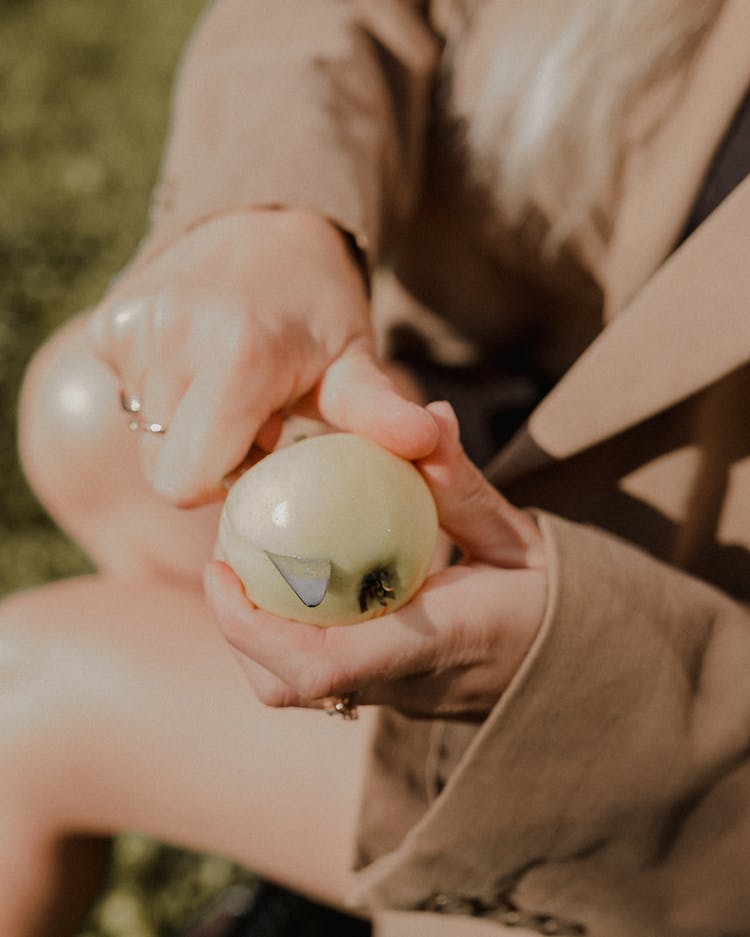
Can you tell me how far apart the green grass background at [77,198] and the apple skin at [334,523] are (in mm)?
874

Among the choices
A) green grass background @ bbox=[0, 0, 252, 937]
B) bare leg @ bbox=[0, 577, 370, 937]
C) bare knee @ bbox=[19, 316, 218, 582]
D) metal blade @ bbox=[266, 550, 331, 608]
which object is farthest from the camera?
green grass background @ bbox=[0, 0, 252, 937]

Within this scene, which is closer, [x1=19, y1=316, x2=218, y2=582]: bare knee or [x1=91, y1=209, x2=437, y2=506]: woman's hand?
[x1=91, y1=209, x2=437, y2=506]: woman's hand

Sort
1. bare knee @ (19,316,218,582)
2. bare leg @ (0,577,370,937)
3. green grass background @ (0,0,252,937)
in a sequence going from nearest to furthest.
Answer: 1. bare leg @ (0,577,370,937)
2. bare knee @ (19,316,218,582)
3. green grass background @ (0,0,252,937)

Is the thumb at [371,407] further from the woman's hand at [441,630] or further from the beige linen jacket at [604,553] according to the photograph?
the beige linen jacket at [604,553]

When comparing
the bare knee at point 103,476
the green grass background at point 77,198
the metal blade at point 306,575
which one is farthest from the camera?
the green grass background at point 77,198

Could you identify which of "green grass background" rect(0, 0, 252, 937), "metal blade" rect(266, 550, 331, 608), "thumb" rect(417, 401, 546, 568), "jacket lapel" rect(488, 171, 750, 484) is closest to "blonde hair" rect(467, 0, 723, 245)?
"jacket lapel" rect(488, 171, 750, 484)

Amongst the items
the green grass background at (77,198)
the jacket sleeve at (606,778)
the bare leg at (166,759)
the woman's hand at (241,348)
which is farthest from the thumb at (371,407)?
the green grass background at (77,198)

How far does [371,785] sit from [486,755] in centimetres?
11

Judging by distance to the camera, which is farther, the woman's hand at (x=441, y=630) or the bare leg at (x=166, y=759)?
the bare leg at (x=166, y=759)

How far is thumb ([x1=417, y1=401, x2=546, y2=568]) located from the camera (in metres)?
0.64

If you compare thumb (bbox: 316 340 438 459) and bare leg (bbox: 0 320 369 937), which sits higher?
thumb (bbox: 316 340 438 459)

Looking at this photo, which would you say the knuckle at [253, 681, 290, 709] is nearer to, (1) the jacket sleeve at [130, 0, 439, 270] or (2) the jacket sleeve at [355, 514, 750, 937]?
(2) the jacket sleeve at [355, 514, 750, 937]

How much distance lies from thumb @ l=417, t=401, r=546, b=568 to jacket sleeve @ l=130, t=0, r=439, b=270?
0.89 ft

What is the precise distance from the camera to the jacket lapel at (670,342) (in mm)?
680
